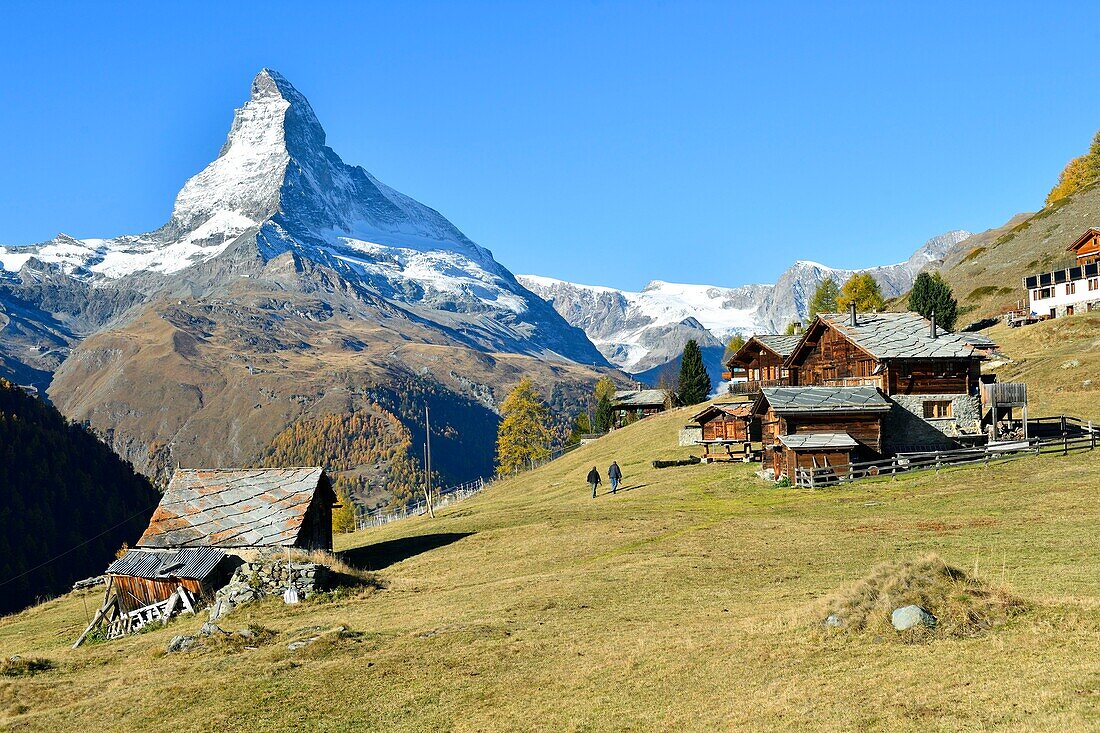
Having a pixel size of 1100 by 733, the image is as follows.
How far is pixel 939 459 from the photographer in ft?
187

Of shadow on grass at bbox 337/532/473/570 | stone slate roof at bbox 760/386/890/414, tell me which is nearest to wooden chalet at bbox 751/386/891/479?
stone slate roof at bbox 760/386/890/414

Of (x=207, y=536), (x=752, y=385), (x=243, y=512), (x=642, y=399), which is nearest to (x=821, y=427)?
(x=752, y=385)

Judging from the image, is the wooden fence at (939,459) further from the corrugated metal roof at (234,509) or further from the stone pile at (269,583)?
the stone pile at (269,583)

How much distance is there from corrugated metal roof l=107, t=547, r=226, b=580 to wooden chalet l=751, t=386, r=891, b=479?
34506 mm

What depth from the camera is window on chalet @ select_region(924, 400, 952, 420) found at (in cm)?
6600

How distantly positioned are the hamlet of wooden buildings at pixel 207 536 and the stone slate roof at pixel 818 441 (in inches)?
1125

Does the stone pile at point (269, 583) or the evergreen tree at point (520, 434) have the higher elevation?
the evergreen tree at point (520, 434)

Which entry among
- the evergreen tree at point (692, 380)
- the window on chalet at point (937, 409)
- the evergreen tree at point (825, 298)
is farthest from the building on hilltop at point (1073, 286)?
the window on chalet at point (937, 409)

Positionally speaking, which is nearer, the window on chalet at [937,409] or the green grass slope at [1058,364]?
the window on chalet at [937,409]

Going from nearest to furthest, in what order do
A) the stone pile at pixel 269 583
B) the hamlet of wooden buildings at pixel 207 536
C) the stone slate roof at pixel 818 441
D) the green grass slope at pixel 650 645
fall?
the green grass slope at pixel 650 645 → the stone pile at pixel 269 583 → the hamlet of wooden buildings at pixel 207 536 → the stone slate roof at pixel 818 441

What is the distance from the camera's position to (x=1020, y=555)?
31188mm

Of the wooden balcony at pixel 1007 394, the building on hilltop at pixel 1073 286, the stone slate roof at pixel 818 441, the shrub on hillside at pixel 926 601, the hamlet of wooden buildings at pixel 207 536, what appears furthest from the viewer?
the building on hilltop at pixel 1073 286

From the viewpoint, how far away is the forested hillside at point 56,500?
15225 centimetres

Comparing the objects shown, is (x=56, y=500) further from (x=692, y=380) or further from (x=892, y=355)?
(x=892, y=355)
